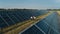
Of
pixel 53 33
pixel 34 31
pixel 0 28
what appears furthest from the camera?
pixel 0 28

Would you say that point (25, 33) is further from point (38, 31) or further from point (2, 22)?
point (2, 22)

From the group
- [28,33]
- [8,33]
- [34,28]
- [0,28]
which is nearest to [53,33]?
[34,28]

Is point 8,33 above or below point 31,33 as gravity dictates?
below

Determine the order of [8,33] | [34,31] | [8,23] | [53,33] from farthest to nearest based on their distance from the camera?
[8,23]
[8,33]
[53,33]
[34,31]

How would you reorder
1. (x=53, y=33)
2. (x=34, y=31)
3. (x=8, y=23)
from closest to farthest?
(x=34, y=31) < (x=53, y=33) < (x=8, y=23)

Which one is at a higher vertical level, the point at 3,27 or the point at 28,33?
the point at 28,33

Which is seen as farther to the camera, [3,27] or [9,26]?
[9,26]

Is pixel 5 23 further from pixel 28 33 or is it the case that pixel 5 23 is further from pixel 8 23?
pixel 28 33

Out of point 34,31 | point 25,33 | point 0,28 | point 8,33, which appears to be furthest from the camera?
point 0,28

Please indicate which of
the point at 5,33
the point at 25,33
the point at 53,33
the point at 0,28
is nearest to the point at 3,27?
the point at 0,28
